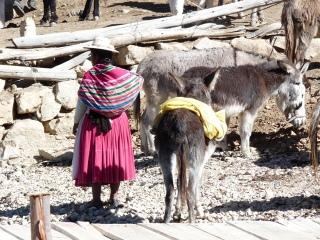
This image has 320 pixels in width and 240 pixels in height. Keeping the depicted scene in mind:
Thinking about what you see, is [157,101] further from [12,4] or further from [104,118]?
[12,4]

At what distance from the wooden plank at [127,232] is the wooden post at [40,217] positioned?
0.66 m

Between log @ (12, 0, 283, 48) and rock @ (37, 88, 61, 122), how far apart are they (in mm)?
1327

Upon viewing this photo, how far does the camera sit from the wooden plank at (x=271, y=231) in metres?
5.46

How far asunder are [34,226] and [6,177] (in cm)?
749

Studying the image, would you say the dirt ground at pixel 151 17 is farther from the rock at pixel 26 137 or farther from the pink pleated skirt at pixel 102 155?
the pink pleated skirt at pixel 102 155

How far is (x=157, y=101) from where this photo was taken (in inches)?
515

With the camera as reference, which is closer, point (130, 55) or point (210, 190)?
point (210, 190)

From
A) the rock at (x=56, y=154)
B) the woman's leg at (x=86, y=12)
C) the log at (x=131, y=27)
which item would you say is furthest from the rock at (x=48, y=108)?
the woman's leg at (x=86, y=12)

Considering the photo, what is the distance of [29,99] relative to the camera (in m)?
14.1

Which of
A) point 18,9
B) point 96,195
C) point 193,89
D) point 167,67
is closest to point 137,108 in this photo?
point 167,67

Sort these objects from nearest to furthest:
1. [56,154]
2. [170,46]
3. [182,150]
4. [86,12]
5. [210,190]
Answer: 1. [182,150]
2. [210,190]
3. [56,154]
4. [170,46]
5. [86,12]

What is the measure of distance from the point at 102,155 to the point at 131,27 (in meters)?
6.73

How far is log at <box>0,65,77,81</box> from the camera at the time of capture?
47.6 ft

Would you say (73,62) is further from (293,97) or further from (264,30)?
(293,97)
